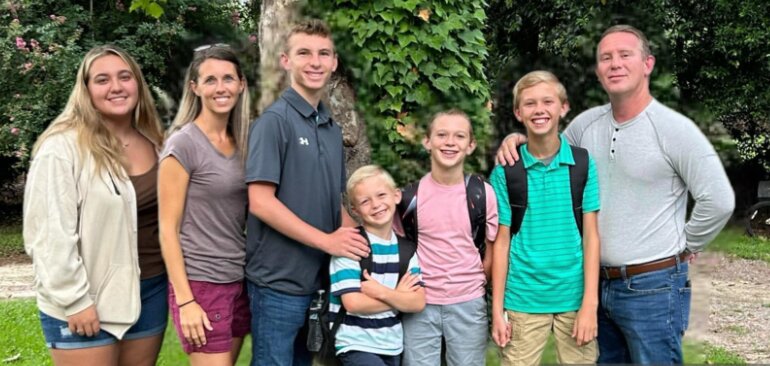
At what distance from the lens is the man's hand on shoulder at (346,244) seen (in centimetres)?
335

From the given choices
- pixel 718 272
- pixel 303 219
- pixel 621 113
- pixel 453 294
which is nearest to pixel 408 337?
pixel 453 294

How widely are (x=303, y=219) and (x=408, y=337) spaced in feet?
2.33

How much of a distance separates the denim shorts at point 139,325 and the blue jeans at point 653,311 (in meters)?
1.96

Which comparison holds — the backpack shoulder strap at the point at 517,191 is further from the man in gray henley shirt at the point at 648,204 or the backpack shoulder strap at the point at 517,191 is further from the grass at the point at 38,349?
the grass at the point at 38,349

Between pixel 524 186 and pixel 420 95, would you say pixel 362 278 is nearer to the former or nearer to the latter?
pixel 524 186

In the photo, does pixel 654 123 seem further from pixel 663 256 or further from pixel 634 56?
pixel 663 256

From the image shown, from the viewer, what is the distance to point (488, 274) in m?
3.69

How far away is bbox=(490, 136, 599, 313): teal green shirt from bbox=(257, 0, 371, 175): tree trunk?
156 cm

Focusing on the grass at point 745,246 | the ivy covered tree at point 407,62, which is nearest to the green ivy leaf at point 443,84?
the ivy covered tree at point 407,62

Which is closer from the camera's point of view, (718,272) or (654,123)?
(654,123)

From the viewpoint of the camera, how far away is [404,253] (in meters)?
3.54

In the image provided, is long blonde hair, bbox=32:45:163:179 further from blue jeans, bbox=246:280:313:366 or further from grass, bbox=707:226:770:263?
grass, bbox=707:226:770:263

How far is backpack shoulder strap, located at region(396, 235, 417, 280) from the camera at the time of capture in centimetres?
351

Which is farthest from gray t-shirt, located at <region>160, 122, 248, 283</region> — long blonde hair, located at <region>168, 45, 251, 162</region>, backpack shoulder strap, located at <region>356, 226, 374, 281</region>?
backpack shoulder strap, located at <region>356, 226, 374, 281</region>
